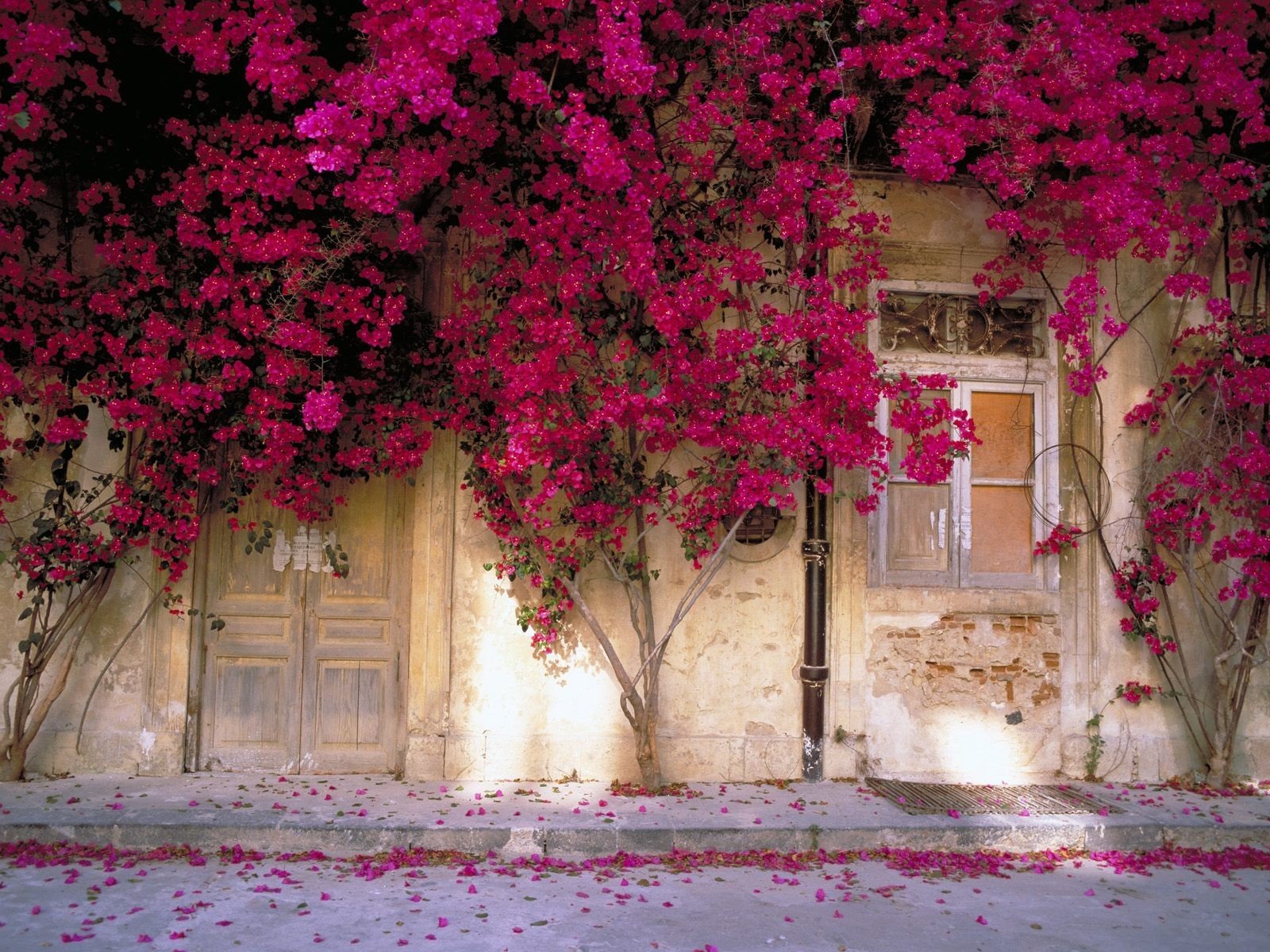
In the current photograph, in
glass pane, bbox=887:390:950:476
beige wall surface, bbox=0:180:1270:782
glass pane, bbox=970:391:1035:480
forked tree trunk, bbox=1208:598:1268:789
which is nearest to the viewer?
beige wall surface, bbox=0:180:1270:782

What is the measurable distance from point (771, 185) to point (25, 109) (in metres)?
3.92

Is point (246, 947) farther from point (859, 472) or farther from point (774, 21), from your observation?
point (774, 21)

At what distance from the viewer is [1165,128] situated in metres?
6.64

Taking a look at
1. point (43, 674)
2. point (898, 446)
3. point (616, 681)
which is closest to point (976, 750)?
point (898, 446)

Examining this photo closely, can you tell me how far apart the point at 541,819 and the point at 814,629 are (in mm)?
2069

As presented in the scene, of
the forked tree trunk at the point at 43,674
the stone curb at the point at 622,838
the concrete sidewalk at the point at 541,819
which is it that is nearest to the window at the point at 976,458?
the concrete sidewalk at the point at 541,819

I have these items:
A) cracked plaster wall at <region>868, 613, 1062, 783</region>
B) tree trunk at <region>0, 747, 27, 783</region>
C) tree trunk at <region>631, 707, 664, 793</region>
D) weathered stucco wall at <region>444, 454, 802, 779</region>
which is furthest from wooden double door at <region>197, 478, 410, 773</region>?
cracked plaster wall at <region>868, 613, 1062, 783</region>

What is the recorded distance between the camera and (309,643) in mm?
6785

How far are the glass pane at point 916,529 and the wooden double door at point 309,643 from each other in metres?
3.09

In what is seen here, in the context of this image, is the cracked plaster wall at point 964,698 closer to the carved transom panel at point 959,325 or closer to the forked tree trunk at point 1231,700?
the forked tree trunk at point 1231,700

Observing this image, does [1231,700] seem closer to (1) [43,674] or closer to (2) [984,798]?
(2) [984,798]

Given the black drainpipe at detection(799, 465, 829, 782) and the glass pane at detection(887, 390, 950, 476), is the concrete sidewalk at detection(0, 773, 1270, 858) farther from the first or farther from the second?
the glass pane at detection(887, 390, 950, 476)

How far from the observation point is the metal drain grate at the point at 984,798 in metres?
6.08

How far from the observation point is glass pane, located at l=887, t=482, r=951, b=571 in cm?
707
